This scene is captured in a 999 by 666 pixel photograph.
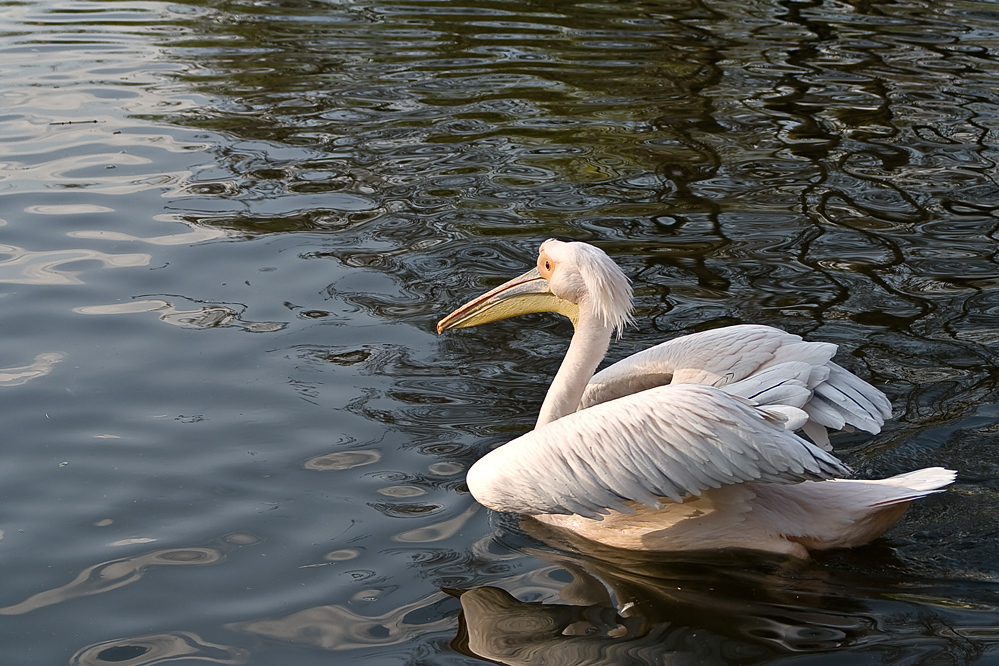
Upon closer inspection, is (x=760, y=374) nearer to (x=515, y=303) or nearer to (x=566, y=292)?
(x=566, y=292)

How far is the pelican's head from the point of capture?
3.72 m

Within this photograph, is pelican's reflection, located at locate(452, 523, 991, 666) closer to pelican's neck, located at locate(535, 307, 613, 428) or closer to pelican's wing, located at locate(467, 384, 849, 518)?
pelican's wing, located at locate(467, 384, 849, 518)

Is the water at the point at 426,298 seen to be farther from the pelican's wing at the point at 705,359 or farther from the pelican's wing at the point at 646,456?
the pelican's wing at the point at 705,359

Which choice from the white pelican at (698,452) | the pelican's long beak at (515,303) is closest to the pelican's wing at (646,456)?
the white pelican at (698,452)

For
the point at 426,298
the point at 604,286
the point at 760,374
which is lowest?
the point at 426,298

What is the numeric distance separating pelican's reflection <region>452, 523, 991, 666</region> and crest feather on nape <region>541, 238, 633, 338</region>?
83cm

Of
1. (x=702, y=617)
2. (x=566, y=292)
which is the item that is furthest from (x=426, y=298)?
(x=702, y=617)

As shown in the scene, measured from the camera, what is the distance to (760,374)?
3.72 m

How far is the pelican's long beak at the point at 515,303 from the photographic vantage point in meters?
4.01

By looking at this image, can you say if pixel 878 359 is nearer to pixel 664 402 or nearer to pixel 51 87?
pixel 664 402

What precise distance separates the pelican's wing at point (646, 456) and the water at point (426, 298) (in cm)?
24

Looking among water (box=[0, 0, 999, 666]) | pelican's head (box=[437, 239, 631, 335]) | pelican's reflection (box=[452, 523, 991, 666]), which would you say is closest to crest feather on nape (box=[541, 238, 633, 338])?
pelican's head (box=[437, 239, 631, 335])

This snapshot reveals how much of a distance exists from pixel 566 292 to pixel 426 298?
156cm

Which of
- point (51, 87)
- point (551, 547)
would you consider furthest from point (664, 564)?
point (51, 87)
